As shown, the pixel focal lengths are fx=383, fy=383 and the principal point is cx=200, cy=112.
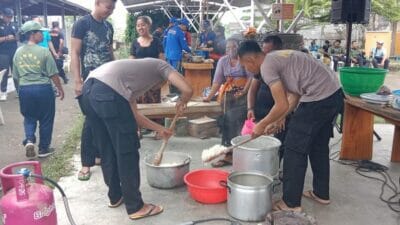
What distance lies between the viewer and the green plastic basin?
410cm

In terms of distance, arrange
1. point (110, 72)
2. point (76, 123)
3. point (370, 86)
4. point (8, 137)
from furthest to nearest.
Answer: point (76, 123)
point (8, 137)
point (370, 86)
point (110, 72)

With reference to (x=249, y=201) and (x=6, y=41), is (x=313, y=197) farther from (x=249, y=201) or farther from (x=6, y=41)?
(x=6, y=41)

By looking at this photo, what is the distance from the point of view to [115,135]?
293cm

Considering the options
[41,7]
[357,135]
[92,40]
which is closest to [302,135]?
[357,135]

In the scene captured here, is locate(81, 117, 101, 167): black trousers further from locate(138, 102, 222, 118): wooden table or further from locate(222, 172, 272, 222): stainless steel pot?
locate(222, 172, 272, 222): stainless steel pot

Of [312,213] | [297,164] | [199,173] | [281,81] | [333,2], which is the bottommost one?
[312,213]

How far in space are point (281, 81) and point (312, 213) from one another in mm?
1208

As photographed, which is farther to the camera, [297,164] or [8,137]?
[8,137]

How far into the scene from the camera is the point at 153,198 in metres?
3.59

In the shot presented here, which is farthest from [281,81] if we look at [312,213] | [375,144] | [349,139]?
[375,144]

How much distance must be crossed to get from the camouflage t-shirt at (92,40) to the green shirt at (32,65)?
84 centimetres

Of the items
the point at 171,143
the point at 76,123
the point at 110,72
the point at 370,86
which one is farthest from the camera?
the point at 76,123

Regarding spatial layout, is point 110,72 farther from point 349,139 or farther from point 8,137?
point 8,137

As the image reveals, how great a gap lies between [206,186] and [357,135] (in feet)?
7.02
